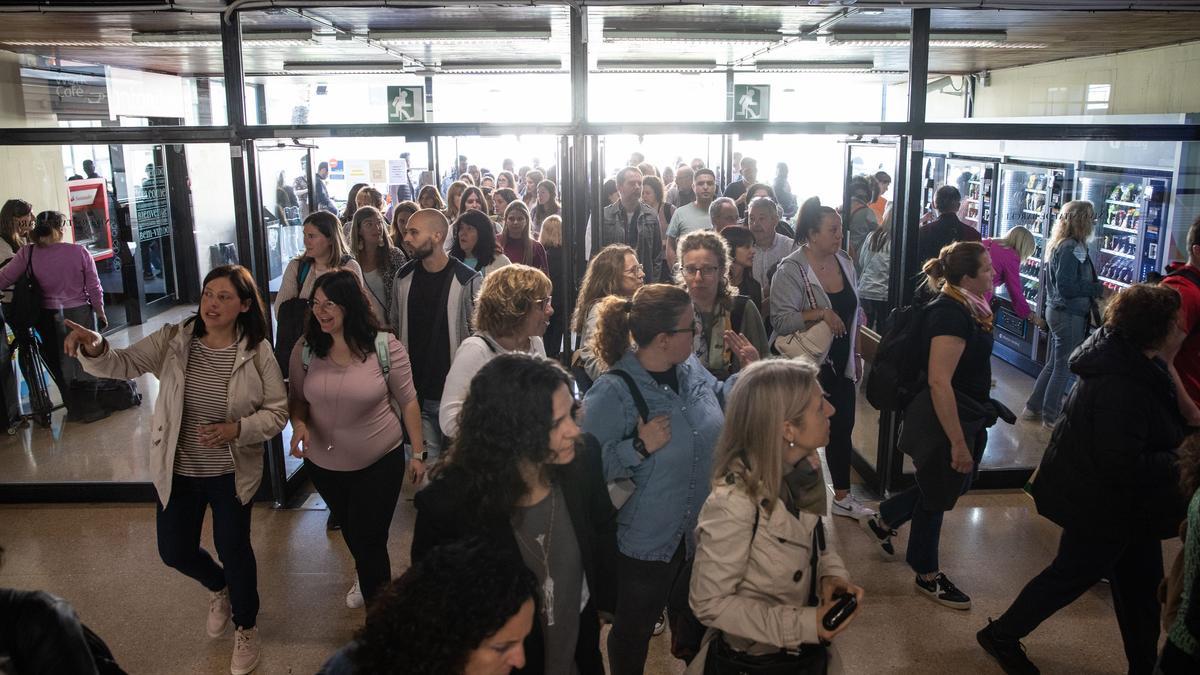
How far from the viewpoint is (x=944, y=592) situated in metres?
4.34

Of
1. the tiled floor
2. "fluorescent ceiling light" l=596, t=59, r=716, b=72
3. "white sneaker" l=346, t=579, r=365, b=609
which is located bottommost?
the tiled floor

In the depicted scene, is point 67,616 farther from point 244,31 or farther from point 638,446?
point 244,31

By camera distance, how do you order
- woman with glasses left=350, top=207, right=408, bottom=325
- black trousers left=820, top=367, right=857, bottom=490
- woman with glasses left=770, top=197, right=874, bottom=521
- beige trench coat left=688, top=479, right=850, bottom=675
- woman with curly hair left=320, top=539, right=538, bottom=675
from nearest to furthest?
1. woman with curly hair left=320, top=539, right=538, bottom=675
2. beige trench coat left=688, top=479, right=850, bottom=675
3. woman with glasses left=770, top=197, right=874, bottom=521
4. black trousers left=820, top=367, right=857, bottom=490
5. woman with glasses left=350, top=207, right=408, bottom=325

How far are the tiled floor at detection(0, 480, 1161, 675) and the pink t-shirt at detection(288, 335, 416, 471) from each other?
949 mm

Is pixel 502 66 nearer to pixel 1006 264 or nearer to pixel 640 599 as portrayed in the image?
pixel 1006 264

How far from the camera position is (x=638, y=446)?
287cm

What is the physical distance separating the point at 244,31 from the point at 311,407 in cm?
332

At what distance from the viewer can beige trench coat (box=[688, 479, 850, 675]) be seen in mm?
2295

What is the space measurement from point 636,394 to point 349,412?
1332 mm

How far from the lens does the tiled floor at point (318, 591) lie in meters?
3.94

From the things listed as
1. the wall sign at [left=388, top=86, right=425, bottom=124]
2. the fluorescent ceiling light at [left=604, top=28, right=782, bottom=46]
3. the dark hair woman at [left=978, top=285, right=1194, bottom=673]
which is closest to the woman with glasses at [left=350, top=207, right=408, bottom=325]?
the wall sign at [left=388, top=86, right=425, bottom=124]

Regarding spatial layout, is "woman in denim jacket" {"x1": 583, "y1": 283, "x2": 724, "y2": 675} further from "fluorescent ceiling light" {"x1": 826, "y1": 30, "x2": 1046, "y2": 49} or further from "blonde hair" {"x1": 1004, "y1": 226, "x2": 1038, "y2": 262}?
"blonde hair" {"x1": 1004, "y1": 226, "x2": 1038, "y2": 262}

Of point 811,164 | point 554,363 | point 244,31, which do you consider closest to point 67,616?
point 554,363

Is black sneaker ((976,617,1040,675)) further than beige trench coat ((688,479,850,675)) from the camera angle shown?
Yes
